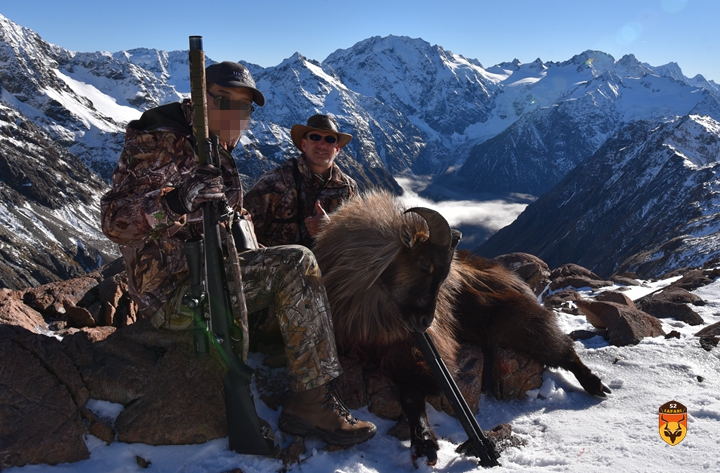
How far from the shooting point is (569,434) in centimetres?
424

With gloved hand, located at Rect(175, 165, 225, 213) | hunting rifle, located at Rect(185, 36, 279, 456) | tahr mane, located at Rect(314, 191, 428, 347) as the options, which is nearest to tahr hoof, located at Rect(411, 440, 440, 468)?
tahr mane, located at Rect(314, 191, 428, 347)

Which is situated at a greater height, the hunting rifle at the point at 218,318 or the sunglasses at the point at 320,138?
the sunglasses at the point at 320,138

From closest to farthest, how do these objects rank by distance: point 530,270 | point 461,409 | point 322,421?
point 322,421, point 461,409, point 530,270

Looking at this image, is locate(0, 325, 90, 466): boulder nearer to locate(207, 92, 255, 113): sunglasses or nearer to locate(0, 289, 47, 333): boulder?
locate(0, 289, 47, 333): boulder

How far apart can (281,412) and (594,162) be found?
18414 cm

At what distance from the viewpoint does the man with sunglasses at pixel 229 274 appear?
11.6 feet

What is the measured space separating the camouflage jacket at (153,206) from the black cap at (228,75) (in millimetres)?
282

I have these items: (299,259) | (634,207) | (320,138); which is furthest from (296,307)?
(634,207)

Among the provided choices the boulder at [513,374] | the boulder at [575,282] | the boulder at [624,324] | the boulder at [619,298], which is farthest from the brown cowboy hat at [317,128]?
the boulder at [575,282]

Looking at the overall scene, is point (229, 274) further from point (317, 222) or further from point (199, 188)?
point (317, 222)

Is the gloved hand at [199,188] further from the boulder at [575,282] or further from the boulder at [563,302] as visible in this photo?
the boulder at [575,282]

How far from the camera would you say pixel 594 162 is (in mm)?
168375

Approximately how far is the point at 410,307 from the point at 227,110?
7.12 ft

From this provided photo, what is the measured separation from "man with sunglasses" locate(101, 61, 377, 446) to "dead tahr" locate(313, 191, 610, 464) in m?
0.74
